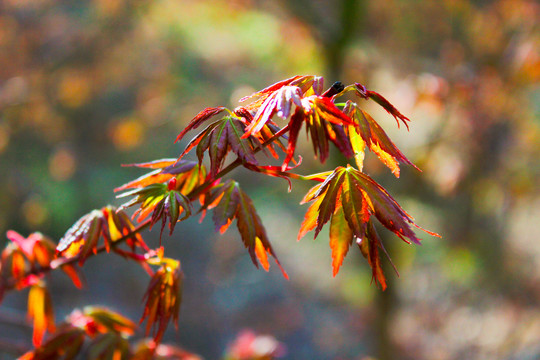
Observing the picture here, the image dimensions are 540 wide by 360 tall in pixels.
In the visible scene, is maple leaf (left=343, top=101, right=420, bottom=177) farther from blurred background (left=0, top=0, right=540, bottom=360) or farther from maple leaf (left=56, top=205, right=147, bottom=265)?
blurred background (left=0, top=0, right=540, bottom=360)

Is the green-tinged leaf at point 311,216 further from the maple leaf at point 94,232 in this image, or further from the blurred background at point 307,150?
the blurred background at point 307,150

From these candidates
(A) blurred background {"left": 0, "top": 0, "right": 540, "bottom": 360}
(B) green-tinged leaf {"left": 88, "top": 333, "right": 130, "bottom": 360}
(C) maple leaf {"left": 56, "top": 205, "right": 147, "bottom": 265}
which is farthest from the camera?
(A) blurred background {"left": 0, "top": 0, "right": 540, "bottom": 360}

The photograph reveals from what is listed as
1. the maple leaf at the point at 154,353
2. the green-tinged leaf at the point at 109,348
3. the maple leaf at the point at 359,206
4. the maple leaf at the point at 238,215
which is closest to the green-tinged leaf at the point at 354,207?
the maple leaf at the point at 359,206

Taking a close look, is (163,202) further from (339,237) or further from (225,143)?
(339,237)

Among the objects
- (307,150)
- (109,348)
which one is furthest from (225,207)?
(307,150)

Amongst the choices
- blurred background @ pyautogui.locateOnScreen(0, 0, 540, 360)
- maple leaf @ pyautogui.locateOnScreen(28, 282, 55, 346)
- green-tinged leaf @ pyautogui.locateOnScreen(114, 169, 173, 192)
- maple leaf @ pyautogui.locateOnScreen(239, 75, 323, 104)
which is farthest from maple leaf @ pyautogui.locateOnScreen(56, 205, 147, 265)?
blurred background @ pyautogui.locateOnScreen(0, 0, 540, 360)
